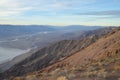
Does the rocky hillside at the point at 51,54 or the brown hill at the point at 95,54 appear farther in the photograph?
the rocky hillside at the point at 51,54

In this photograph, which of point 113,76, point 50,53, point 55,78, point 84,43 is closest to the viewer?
point 113,76

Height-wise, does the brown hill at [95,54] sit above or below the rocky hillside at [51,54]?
above

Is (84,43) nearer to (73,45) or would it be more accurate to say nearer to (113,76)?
(73,45)

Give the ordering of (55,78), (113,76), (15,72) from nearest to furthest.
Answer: (113,76)
(55,78)
(15,72)

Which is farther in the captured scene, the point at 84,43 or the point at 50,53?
the point at 50,53

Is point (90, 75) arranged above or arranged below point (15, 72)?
above

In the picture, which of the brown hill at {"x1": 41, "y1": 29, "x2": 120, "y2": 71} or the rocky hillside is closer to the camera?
the brown hill at {"x1": 41, "y1": 29, "x2": 120, "y2": 71}

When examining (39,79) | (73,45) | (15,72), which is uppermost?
(39,79)

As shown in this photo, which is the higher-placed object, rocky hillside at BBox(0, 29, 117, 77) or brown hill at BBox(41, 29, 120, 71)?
brown hill at BBox(41, 29, 120, 71)

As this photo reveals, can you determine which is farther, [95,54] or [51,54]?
[51,54]

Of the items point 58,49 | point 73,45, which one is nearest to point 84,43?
point 73,45

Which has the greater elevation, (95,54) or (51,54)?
(95,54)
